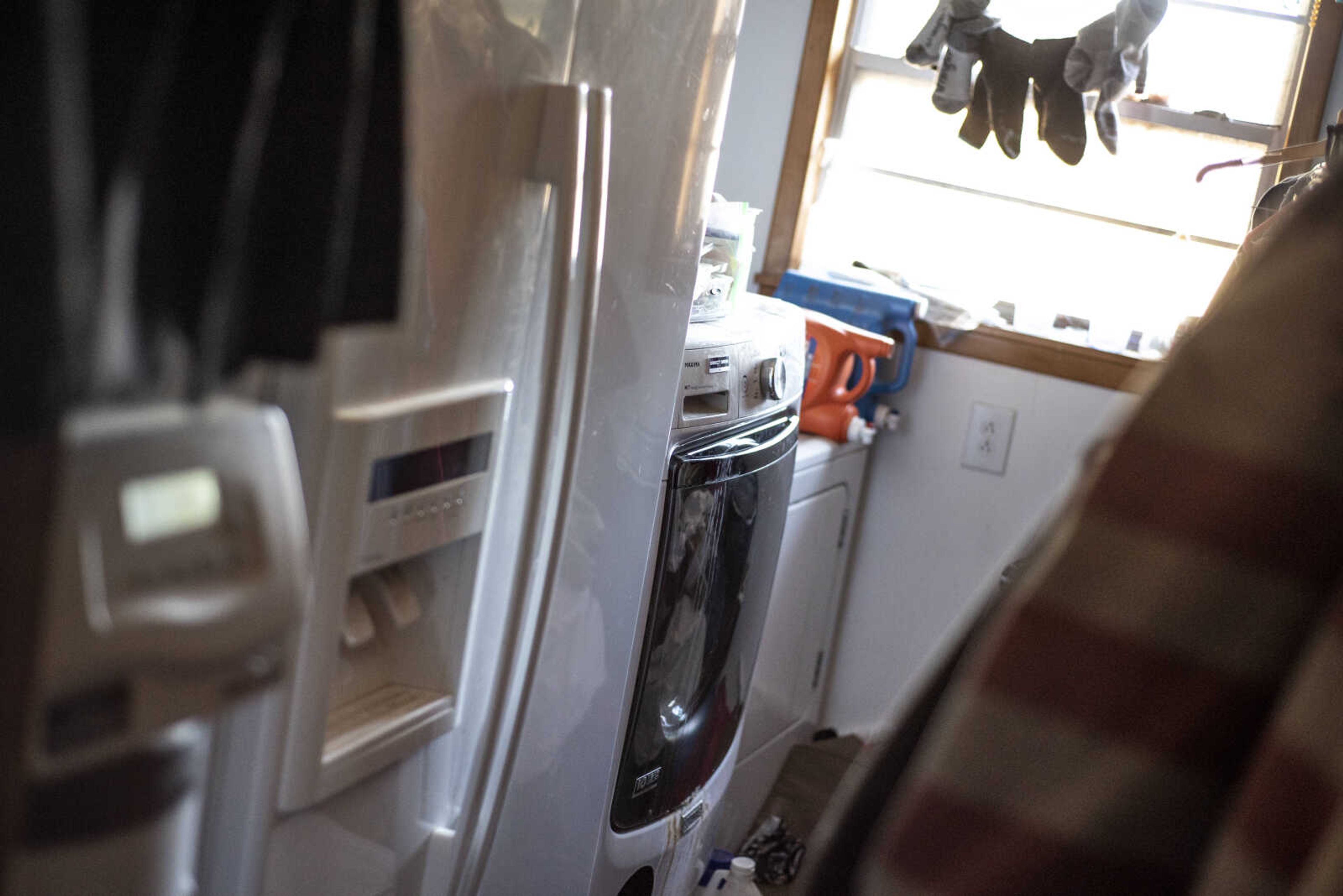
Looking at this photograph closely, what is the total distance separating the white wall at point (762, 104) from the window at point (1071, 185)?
0.12 metres

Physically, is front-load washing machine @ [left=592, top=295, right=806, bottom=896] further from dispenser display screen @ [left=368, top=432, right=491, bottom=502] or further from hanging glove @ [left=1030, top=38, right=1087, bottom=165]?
hanging glove @ [left=1030, top=38, right=1087, bottom=165]

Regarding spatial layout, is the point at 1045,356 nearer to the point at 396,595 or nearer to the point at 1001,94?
the point at 1001,94

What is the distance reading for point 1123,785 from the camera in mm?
513

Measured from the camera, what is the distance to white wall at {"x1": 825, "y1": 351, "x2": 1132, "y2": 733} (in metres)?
2.47

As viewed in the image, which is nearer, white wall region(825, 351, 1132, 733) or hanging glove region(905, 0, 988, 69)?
hanging glove region(905, 0, 988, 69)

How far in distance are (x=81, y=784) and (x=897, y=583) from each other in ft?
7.42

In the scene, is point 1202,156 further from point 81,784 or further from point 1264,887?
point 81,784

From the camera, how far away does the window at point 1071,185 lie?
240cm

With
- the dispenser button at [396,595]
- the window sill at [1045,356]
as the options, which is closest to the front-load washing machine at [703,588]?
the dispenser button at [396,595]

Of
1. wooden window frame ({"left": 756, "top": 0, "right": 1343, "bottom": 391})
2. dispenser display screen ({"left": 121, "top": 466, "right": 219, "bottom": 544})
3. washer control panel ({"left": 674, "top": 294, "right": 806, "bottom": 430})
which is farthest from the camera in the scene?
wooden window frame ({"left": 756, "top": 0, "right": 1343, "bottom": 391})

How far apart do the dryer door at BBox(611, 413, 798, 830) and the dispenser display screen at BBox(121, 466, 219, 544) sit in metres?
0.93

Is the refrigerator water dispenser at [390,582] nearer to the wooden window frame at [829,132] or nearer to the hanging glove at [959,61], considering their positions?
the wooden window frame at [829,132]

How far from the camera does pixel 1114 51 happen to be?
226cm

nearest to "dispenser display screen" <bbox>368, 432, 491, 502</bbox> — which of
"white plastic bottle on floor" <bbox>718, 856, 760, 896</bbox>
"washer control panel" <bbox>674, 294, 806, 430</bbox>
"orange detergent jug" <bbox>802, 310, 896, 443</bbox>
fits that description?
"washer control panel" <bbox>674, 294, 806, 430</bbox>
